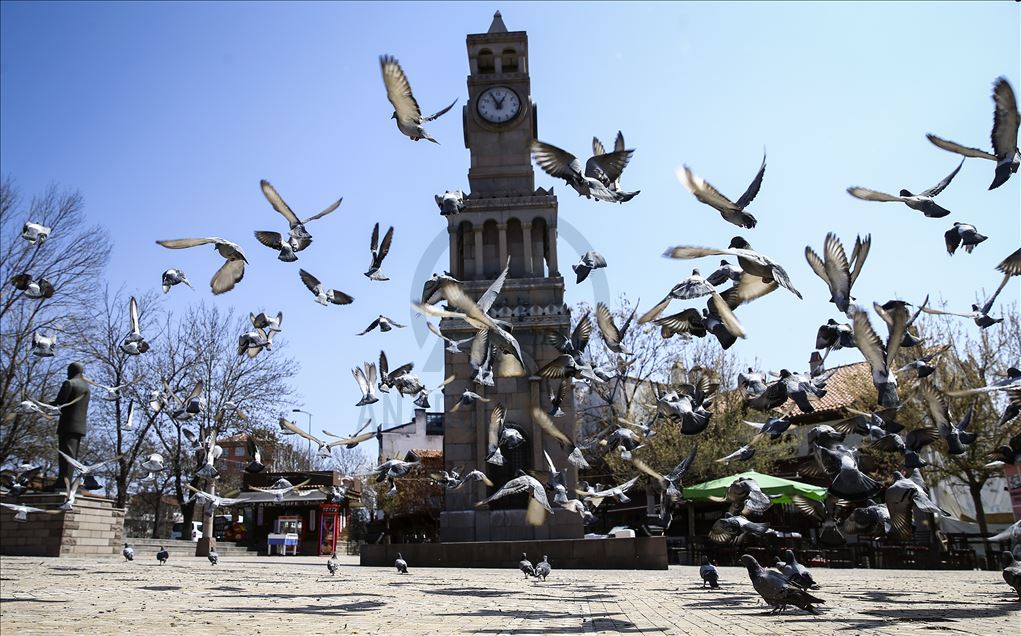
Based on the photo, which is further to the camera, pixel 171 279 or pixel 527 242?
pixel 527 242

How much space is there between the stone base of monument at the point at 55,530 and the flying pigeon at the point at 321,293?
1738cm

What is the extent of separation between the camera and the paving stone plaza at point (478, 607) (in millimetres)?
6984

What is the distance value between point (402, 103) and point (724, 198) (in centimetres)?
417

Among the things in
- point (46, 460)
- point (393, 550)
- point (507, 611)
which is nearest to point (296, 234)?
point (507, 611)

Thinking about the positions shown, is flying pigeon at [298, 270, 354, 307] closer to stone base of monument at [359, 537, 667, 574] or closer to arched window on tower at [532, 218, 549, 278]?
stone base of monument at [359, 537, 667, 574]

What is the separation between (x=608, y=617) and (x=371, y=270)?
6171 mm

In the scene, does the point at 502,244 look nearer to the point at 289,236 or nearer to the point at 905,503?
the point at 289,236

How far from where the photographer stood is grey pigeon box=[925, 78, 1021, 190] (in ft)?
23.3

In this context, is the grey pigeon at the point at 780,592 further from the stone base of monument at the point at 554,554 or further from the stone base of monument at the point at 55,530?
the stone base of monument at the point at 55,530

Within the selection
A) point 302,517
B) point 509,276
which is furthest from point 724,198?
point 302,517

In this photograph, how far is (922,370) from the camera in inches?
364

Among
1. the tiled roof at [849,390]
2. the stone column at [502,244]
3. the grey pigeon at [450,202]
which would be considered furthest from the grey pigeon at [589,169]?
the tiled roof at [849,390]

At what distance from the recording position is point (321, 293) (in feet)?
38.0

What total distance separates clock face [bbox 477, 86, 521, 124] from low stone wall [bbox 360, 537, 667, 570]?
48.6 ft
